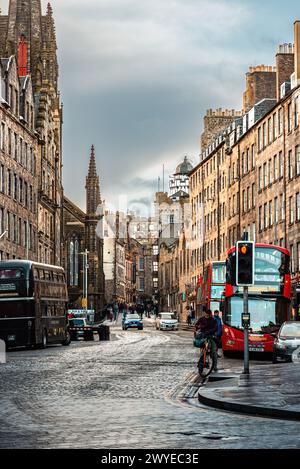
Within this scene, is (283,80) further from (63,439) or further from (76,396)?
(63,439)

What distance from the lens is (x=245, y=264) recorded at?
928 inches

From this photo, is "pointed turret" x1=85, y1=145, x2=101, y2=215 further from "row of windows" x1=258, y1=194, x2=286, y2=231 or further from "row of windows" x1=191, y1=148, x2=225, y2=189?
"row of windows" x1=258, y1=194, x2=286, y2=231

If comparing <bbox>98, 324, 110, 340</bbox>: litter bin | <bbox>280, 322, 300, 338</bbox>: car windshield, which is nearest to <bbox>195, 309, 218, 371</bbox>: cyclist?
<bbox>280, 322, 300, 338</bbox>: car windshield

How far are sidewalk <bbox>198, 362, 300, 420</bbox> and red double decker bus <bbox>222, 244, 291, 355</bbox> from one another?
30.7 ft

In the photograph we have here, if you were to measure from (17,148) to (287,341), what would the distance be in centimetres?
5058

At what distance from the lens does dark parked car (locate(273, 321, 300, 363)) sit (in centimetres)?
3081

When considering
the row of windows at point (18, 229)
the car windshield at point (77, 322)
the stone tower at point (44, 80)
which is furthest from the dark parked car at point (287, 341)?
the stone tower at point (44, 80)

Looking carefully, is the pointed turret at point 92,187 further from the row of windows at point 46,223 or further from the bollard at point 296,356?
the bollard at point 296,356

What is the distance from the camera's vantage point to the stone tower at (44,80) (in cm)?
9362

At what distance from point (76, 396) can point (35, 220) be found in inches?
2613

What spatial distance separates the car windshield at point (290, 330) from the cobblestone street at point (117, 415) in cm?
411

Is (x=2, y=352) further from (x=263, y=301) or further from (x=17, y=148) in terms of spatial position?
(x=17, y=148)

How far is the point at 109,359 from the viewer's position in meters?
35.1
